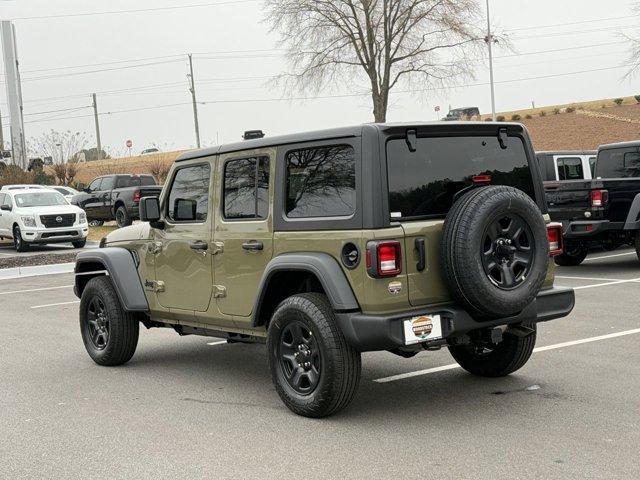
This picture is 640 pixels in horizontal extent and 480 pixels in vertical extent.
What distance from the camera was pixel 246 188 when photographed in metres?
6.37

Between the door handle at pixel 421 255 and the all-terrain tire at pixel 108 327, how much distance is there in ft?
10.6

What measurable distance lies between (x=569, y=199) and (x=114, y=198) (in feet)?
57.8

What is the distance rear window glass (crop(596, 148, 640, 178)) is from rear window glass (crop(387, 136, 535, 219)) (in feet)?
27.4

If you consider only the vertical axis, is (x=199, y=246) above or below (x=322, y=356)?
above

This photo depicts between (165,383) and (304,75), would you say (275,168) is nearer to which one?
(165,383)

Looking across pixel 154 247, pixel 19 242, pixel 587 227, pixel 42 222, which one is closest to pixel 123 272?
pixel 154 247

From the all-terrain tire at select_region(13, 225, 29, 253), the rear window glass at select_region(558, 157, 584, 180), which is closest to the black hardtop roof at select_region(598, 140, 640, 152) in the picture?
the rear window glass at select_region(558, 157, 584, 180)

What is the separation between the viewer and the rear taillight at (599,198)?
1298 cm

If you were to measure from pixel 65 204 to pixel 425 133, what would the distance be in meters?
19.9

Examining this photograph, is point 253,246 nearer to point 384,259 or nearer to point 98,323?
point 384,259

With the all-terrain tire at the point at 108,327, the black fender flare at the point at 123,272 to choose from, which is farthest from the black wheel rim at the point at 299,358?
the all-terrain tire at the point at 108,327

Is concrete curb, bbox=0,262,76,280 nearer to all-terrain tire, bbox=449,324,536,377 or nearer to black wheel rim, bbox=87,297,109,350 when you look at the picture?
black wheel rim, bbox=87,297,109,350

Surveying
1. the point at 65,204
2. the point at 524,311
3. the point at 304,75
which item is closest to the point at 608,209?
the point at 524,311

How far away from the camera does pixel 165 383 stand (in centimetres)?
708
